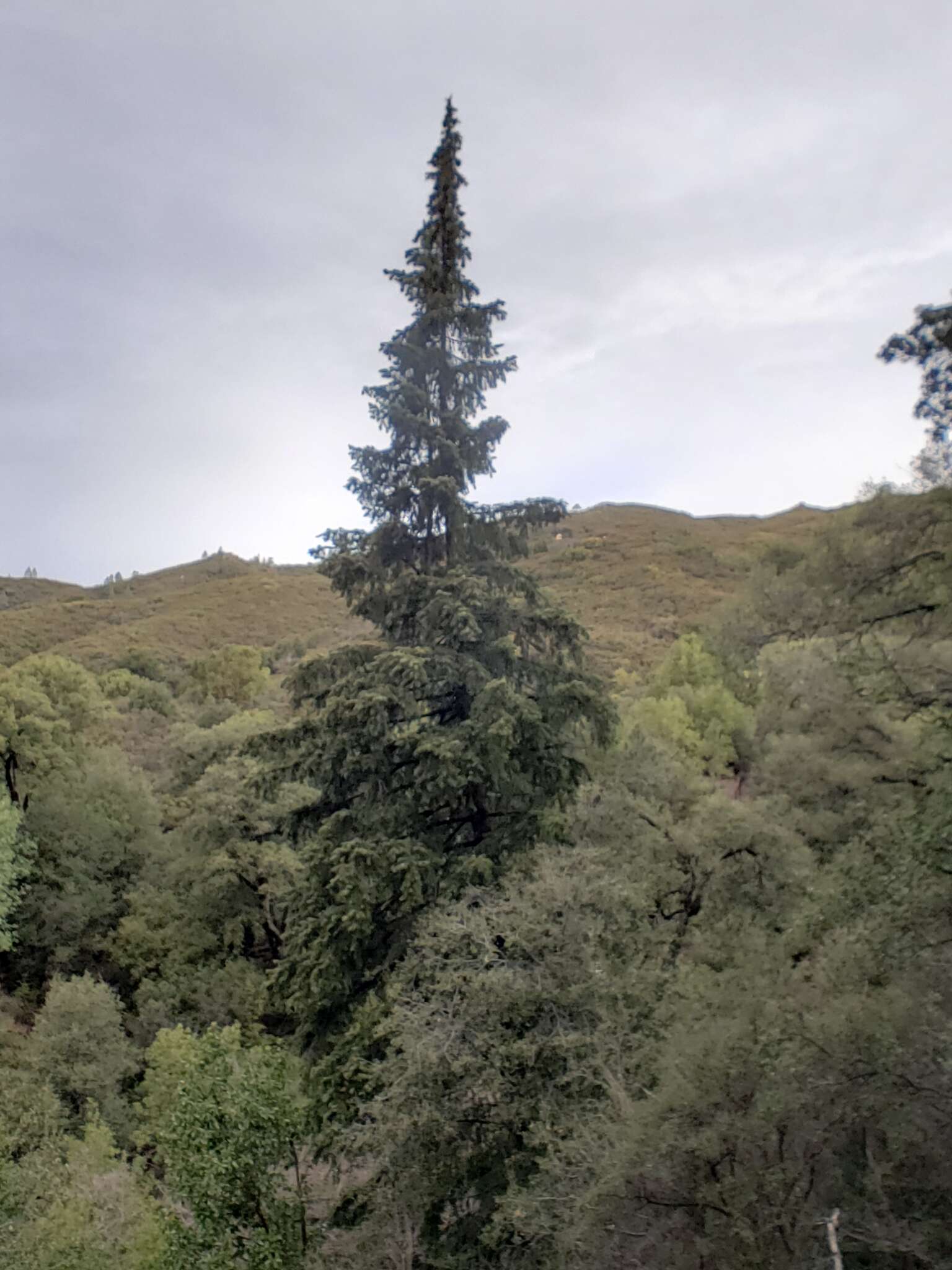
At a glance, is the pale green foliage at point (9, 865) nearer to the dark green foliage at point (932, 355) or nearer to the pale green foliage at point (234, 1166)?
the pale green foliage at point (234, 1166)

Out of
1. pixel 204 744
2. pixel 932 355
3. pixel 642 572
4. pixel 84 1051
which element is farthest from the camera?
pixel 642 572

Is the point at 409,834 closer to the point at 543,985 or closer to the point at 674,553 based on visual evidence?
the point at 543,985

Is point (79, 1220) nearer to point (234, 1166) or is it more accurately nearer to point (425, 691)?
point (234, 1166)

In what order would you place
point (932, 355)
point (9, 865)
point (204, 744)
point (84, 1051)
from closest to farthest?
point (932, 355) → point (84, 1051) → point (9, 865) → point (204, 744)

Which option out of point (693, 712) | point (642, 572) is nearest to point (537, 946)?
point (693, 712)

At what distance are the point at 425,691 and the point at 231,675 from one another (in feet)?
149

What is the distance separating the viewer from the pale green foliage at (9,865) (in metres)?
18.1

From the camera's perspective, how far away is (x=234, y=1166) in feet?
25.2

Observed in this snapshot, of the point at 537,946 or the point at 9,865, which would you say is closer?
the point at 537,946

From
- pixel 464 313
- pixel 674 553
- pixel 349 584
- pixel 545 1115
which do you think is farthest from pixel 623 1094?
pixel 674 553

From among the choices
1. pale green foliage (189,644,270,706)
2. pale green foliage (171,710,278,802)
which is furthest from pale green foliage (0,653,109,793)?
pale green foliage (189,644,270,706)

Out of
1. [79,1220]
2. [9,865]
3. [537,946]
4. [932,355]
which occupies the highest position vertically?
[932,355]

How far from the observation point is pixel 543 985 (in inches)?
266

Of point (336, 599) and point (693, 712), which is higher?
point (336, 599)
